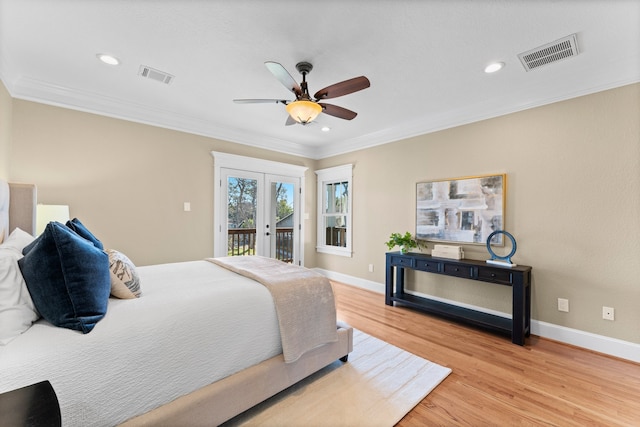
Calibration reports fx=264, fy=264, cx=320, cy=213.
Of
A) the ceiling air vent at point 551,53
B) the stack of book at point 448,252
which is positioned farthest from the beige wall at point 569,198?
the ceiling air vent at point 551,53

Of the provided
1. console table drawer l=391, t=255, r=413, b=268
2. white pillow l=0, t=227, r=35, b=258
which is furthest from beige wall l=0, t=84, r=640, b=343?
white pillow l=0, t=227, r=35, b=258

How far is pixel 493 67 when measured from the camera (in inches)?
96.0

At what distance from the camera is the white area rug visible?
65.8 inches

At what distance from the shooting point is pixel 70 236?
1.33 metres

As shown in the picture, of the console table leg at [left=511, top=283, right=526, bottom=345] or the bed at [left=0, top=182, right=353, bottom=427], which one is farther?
the console table leg at [left=511, top=283, right=526, bottom=345]

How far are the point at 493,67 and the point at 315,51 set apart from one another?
165 centimetres

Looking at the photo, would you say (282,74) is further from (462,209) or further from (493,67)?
(462,209)

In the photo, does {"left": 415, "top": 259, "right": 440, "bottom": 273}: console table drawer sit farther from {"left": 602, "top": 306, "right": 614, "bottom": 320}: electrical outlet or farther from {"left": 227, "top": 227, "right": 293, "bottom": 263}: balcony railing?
{"left": 227, "top": 227, "right": 293, "bottom": 263}: balcony railing

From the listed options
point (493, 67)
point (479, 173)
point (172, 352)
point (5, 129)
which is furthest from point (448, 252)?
point (5, 129)

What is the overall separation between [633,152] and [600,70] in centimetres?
81

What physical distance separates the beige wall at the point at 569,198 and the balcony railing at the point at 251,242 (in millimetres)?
2675

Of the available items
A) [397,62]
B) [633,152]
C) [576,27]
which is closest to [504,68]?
[576,27]

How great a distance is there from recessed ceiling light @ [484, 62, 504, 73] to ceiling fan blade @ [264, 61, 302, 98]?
69.5 inches

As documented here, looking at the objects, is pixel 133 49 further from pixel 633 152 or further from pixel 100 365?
pixel 633 152
